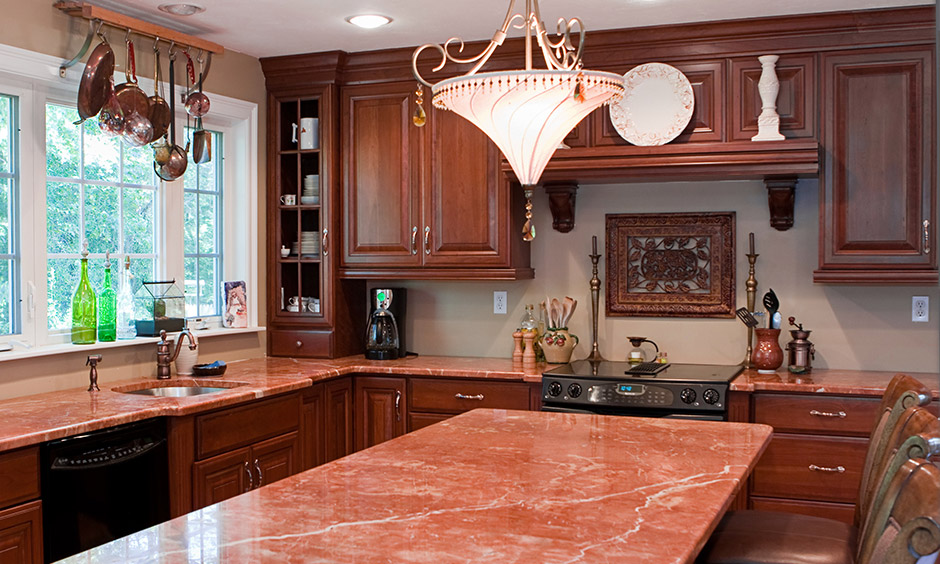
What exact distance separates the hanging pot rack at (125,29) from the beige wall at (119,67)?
0.16ft

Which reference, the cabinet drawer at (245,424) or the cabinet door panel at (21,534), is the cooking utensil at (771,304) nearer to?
the cabinet drawer at (245,424)

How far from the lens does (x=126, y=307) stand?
3920 mm

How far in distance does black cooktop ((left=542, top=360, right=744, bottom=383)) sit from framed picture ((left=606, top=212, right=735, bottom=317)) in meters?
0.29

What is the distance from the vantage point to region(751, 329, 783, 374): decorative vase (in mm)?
3982

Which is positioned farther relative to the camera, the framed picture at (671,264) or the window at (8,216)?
the framed picture at (671,264)

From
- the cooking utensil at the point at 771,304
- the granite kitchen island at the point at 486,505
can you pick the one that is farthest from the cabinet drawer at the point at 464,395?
the granite kitchen island at the point at 486,505

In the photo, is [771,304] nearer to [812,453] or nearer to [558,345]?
[812,453]

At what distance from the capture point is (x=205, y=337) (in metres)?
4.26

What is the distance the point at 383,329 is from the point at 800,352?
1947 millimetres

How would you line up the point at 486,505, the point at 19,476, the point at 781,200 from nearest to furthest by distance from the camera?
the point at 486,505 → the point at 19,476 → the point at 781,200

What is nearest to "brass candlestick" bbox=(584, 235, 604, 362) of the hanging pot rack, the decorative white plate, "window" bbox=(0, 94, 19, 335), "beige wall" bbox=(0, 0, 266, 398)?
the decorative white plate

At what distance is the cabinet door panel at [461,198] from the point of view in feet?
14.1

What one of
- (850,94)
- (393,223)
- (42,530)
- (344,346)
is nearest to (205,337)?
(344,346)

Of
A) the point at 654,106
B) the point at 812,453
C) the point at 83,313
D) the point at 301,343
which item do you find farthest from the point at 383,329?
the point at 812,453
